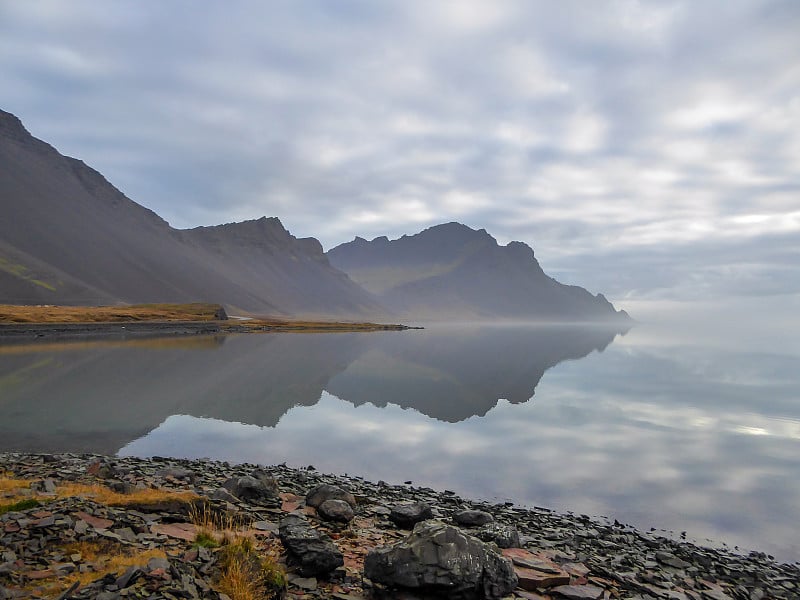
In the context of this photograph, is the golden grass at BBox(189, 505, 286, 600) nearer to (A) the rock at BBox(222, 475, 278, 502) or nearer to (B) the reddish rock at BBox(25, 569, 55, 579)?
(B) the reddish rock at BBox(25, 569, 55, 579)

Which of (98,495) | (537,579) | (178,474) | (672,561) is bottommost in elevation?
(672,561)

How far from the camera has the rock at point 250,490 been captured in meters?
13.9

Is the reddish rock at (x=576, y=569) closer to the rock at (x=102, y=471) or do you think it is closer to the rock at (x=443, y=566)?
the rock at (x=443, y=566)

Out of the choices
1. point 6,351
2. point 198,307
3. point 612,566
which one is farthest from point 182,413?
point 198,307

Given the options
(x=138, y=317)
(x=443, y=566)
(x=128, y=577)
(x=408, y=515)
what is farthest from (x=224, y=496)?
(x=138, y=317)

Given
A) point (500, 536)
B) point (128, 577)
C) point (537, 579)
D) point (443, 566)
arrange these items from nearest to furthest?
point (128, 577)
point (443, 566)
point (537, 579)
point (500, 536)

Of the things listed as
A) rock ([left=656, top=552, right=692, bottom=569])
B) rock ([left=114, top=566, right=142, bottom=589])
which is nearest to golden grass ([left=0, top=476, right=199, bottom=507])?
rock ([left=114, top=566, right=142, bottom=589])

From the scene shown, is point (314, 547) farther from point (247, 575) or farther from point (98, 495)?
point (98, 495)

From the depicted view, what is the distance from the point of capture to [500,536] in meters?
12.2

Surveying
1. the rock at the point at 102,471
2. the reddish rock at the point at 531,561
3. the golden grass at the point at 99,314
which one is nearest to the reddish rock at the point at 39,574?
the reddish rock at the point at 531,561

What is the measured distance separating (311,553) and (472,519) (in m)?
5.98

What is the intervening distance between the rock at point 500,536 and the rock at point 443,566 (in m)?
3.35

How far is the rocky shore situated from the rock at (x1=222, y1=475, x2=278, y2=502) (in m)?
0.04

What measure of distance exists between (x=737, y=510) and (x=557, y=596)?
12.7m
